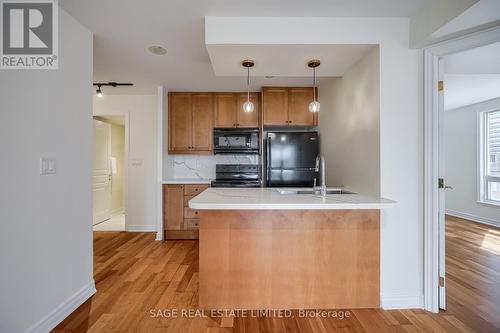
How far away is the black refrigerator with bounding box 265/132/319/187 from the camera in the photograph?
11.0 feet

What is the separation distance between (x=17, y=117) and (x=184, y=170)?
9.11 ft

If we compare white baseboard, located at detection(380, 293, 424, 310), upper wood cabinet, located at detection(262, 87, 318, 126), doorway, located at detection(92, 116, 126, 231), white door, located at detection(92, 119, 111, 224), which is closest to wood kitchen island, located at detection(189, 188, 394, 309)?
white baseboard, located at detection(380, 293, 424, 310)

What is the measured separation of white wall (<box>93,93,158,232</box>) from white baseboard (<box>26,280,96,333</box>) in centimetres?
207

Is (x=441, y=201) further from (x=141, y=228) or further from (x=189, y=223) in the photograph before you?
(x=141, y=228)

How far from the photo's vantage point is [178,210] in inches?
144

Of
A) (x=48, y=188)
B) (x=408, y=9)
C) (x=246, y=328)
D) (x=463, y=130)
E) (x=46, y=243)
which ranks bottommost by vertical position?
(x=246, y=328)

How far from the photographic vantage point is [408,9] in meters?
1.81

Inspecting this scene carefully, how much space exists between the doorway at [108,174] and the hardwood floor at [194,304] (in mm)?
1784

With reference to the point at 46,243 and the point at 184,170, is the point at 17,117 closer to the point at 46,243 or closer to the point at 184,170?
the point at 46,243

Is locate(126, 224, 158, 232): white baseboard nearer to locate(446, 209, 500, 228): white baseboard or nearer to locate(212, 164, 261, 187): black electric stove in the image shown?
locate(212, 164, 261, 187): black electric stove

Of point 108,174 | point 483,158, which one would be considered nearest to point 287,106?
point 108,174

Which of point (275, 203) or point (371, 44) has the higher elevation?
point (371, 44)

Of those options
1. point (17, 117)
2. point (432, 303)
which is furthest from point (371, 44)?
point (17, 117)

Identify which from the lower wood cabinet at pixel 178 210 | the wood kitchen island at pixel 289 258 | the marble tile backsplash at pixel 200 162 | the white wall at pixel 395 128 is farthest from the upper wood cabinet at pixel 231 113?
the wood kitchen island at pixel 289 258
